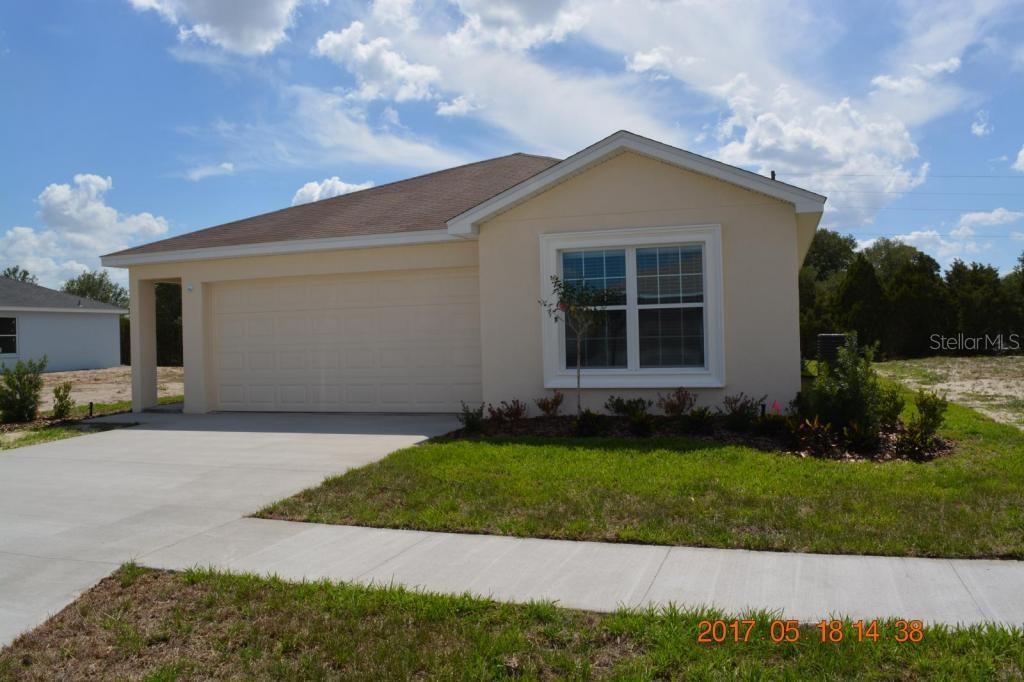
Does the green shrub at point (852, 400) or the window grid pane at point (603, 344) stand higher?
the window grid pane at point (603, 344)

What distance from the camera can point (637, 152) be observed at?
33.9ft

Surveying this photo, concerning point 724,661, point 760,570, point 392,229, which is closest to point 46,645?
point 724,661

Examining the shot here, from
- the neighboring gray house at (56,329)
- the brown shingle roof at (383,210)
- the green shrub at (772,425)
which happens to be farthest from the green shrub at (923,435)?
the neighboring gray house at (56,329)

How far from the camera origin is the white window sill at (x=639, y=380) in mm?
10266

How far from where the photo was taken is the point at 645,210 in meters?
10.5

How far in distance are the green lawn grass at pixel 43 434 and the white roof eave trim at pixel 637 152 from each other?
21.8ft

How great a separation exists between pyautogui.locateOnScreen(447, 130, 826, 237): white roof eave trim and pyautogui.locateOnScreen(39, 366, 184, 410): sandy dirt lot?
32.0 ft

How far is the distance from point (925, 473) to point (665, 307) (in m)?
4.17

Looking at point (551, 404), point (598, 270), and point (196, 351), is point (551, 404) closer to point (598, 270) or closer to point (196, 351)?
point (598, 270)

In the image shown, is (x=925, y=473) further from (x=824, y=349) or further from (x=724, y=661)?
(x=824, y=349)

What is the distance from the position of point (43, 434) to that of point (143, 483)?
201 inches

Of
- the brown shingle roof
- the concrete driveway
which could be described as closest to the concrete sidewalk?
the concrete driveway

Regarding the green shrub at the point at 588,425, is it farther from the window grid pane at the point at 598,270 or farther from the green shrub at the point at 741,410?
the window grid pane at the point at 598,270

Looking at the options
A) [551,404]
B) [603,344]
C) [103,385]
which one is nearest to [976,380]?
[603,344]
